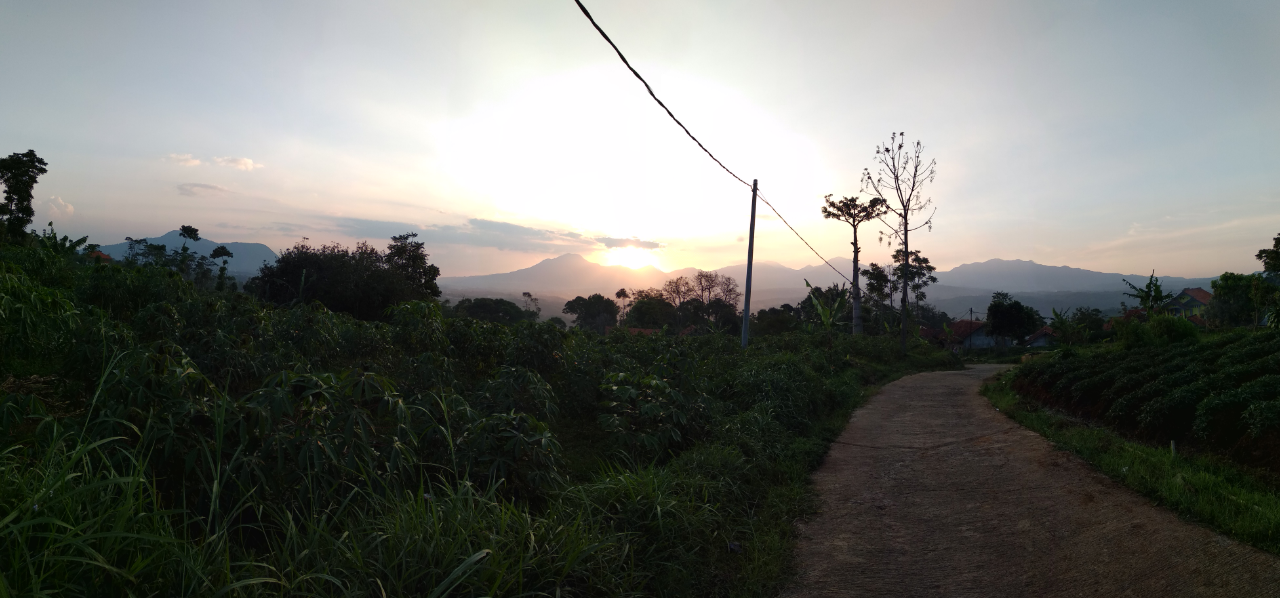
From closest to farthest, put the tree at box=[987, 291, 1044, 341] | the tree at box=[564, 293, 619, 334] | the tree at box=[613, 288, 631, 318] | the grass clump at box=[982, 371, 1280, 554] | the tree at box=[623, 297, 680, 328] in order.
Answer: the grass clump at box=[982, 371, 1280, 554], the tree at box=[987, 291, 1044, 341], the tree at box=[623, 297, 680, 328], the tree at box=[564, 293, 619, 334], the tree at box=[613, 288, 631, 318]

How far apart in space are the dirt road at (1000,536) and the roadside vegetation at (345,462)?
411 millimetres

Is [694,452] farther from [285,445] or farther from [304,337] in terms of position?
[304,337]

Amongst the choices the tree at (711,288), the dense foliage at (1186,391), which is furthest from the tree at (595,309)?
the dense foliage at (1186,391)

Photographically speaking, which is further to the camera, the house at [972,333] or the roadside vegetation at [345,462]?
the house at [972,333]

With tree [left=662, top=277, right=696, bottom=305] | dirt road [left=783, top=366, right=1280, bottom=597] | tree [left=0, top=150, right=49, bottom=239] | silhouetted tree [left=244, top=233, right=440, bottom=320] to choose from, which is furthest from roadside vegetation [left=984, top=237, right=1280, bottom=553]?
→ tree [left=662, top=277, right=696, bottom=305]

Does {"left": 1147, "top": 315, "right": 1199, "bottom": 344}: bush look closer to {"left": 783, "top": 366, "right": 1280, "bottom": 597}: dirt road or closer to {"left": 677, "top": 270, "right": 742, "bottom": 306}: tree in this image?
{"left": 783, "top": 366, "right": 1280, "bottom": 597}: dirt road

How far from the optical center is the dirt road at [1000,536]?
3.38 metres

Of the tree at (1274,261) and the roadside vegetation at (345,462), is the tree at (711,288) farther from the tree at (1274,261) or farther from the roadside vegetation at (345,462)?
the roadside vegetation at (345,462)

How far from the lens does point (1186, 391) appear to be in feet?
19.1

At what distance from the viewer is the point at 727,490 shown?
486cm

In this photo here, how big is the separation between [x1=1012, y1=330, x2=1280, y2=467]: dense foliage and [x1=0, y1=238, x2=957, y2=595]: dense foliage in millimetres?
3403

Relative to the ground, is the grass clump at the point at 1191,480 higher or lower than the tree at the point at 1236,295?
lower

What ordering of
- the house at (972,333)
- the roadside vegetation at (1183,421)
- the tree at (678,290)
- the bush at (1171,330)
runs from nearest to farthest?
1. the roadside vegetation at (1183,421)
2. the bush at (1171,330)
3. the house at (972,333)
4. the tree at (678,290)

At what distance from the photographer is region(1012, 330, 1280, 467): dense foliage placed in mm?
4891
